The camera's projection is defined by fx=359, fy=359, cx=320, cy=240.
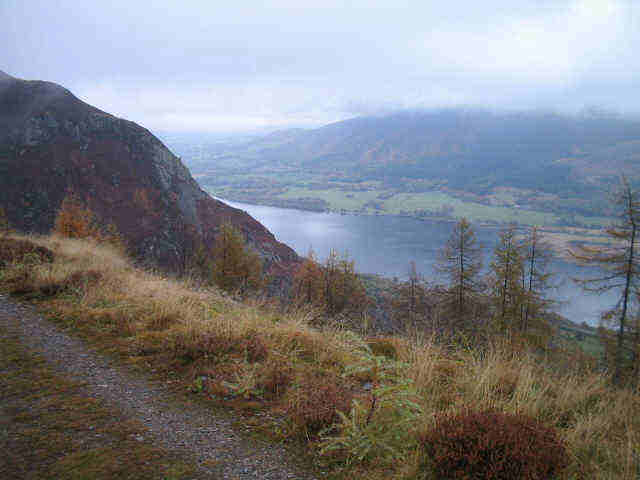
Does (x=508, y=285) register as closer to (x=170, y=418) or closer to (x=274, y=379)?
(x=274, y=379)

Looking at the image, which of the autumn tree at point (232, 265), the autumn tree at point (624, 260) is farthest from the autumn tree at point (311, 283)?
the autumn tree at point (624, 260)

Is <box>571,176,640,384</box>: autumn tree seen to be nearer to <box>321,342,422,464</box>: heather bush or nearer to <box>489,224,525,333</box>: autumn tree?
<box>489,224,525,333</box>: autumn tree

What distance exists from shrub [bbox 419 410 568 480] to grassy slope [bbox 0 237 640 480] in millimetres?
200

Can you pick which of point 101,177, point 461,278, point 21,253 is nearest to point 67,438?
point 21,253

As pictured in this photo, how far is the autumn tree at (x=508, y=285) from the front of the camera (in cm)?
1806

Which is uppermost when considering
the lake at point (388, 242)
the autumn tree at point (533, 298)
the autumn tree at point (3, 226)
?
the autumn tree at point (3, 226)

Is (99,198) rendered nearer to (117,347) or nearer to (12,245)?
→ (12,245)

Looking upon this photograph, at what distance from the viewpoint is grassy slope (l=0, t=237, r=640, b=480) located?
3197 millimetres

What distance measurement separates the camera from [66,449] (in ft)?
8.89

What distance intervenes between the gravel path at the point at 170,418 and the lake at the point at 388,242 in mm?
48319

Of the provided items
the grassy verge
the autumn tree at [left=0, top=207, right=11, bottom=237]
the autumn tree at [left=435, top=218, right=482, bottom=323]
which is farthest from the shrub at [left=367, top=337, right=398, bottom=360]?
the autumn tree at [left=435, top=218, right=482, bottom=323]

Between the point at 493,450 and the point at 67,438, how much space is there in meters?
3.30

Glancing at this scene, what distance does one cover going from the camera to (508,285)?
18438 mm

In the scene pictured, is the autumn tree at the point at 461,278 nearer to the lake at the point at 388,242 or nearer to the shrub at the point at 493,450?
the shrub at the point at 493,450
